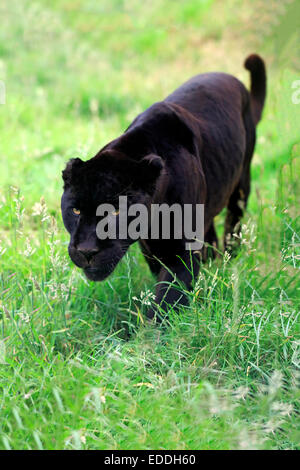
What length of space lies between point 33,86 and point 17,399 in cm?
550

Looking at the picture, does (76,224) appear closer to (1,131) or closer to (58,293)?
(58,293)

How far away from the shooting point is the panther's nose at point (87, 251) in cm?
242

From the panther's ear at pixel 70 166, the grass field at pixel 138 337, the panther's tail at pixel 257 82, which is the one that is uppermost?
the panther's tail at pixel 257 82

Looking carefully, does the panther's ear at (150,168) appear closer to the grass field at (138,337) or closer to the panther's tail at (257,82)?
the grass field at (138,337)

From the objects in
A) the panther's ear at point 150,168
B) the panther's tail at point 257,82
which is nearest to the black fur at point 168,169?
the panther's ear at point 150,168

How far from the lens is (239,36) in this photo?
8.69 meters

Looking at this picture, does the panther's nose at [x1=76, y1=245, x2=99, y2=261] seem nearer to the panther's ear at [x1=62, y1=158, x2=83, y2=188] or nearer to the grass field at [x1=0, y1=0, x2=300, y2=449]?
the grass field at [x1=0, y1=0, x2=300, y2=449]

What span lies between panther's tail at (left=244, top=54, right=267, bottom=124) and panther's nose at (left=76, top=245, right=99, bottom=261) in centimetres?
229

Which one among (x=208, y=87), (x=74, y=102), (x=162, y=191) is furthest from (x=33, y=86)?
(x=162, y=191)

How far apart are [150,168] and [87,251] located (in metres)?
0.46

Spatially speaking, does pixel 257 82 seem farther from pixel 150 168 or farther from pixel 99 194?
pixel 99 194

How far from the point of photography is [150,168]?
8.43ft

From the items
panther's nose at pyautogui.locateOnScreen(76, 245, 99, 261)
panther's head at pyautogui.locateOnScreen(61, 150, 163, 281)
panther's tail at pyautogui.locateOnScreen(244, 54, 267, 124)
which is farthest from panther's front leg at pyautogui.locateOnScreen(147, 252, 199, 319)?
panther's tail at pyautogui.locateOnScreen(244, 54, 267, 124)

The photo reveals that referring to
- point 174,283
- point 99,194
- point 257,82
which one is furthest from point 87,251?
point 257,82
